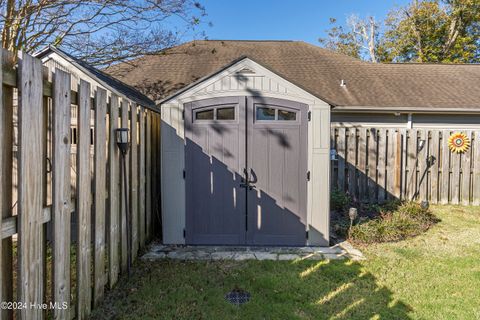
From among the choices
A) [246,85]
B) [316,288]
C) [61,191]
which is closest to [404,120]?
[246,85]

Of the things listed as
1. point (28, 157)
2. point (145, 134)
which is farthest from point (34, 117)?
point (145, 134)

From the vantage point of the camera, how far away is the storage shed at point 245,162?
421cm

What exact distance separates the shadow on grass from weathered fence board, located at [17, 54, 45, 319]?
1020mm

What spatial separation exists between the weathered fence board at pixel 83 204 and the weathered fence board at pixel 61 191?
163 millimetres

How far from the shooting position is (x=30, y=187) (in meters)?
1.79

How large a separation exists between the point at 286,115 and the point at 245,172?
110 cm

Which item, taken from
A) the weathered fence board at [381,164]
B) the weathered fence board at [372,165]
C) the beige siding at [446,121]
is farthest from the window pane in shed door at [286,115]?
the beige siding at [446,121]

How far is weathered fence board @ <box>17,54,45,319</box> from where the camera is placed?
170cm

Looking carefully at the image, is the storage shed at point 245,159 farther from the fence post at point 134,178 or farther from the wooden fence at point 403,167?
the wooden fence at point 403,167

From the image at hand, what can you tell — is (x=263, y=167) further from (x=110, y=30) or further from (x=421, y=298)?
(x=110, y=30)

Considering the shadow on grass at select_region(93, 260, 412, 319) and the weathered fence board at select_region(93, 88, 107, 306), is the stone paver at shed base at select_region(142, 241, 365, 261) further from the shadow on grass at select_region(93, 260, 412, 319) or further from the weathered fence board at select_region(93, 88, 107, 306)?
the weathered fence board at select_region(93, 88, 107, 306)

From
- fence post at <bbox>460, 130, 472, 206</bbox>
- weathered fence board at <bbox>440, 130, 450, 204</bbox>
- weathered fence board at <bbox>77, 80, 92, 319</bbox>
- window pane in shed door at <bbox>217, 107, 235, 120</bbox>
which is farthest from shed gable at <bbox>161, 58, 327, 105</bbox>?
fence post at <bbox>460, 130, 472, 206</bbox>

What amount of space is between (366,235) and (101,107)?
435 cm

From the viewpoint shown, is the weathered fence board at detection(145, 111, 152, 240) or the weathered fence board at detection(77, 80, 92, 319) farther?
the weathered fence board at detection(145, 111, 152, 240)
